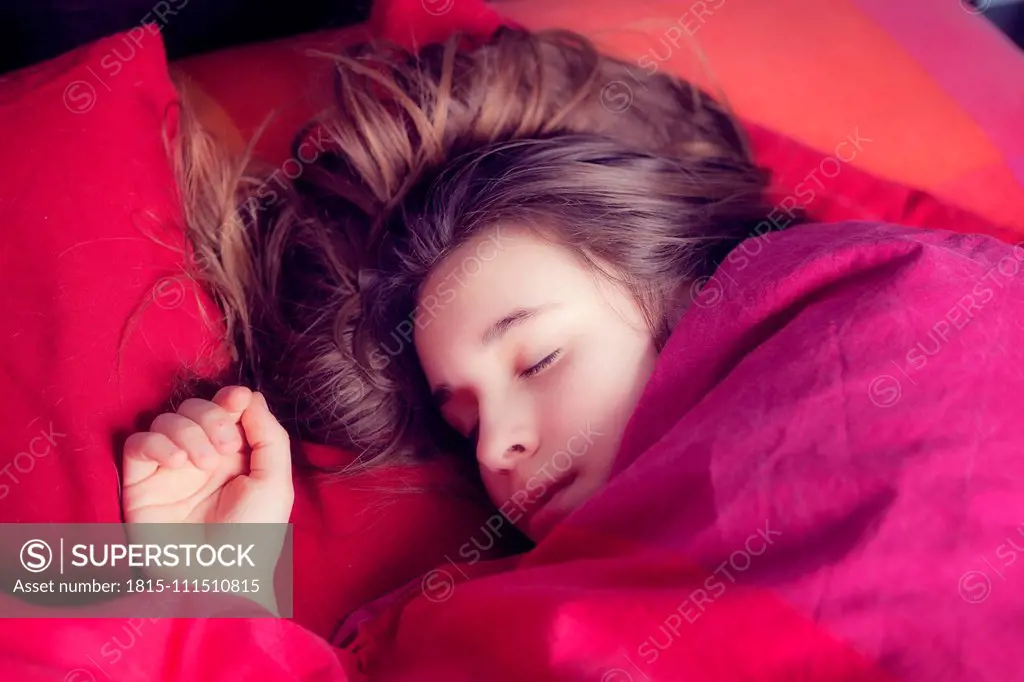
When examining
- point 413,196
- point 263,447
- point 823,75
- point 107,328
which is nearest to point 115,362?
point 107,328

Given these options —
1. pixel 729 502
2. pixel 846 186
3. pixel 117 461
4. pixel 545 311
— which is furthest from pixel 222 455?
pixel 846 186

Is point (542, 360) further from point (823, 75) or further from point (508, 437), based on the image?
point (823, 75)

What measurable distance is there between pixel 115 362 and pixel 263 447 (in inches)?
6.2

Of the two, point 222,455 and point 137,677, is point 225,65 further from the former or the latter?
point 137,677

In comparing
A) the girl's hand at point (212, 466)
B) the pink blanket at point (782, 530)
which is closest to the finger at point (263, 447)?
the girl's hand at point (212, 466)

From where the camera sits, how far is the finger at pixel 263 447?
0.82 metres

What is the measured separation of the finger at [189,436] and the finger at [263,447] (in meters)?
0.06

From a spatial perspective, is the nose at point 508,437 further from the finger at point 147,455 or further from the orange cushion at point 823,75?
the orange cushion at point 823,75

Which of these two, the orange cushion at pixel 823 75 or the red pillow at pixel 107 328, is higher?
A: the orange cushion at pixel 823 75

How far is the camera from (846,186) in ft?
3.27

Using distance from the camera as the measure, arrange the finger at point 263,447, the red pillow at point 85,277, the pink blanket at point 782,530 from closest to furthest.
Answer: the pink blanket at point 782,530, the red pillow at point 85,277, the finger at point 263,447

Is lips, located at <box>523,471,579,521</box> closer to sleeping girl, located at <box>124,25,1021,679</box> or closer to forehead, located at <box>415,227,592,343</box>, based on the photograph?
sleeping girl, located at <box>124,25,1021,679</box>

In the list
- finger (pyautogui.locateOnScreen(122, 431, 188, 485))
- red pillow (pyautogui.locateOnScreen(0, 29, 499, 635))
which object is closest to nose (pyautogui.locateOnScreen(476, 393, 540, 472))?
red pillow (pyautogui.locateOnScreen(0, 29, 499, 635))

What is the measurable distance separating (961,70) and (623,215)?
51 cm
